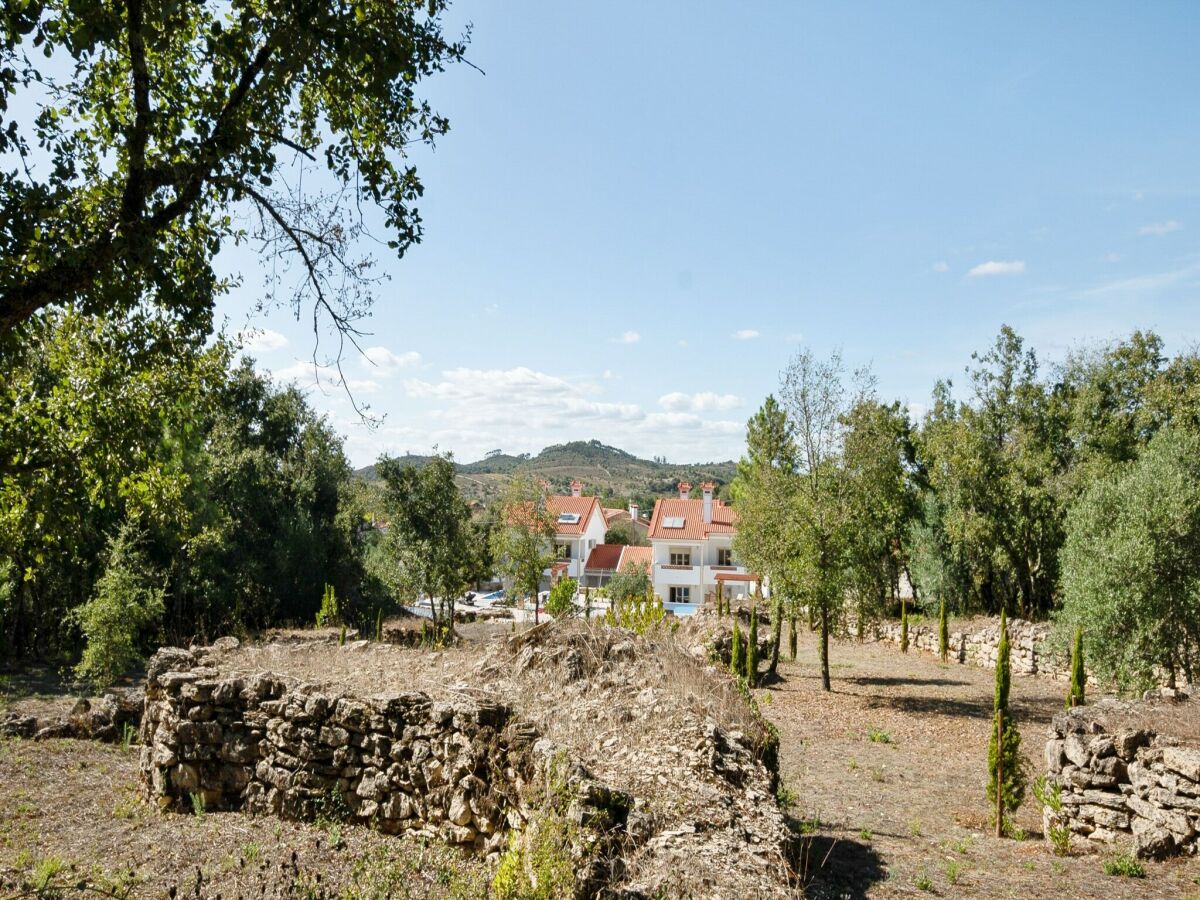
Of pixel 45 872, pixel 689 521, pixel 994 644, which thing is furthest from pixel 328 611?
pixel 689 521

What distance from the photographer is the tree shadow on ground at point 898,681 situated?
20.3 metres

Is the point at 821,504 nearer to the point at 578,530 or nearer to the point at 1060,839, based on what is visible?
the point at 1060,839

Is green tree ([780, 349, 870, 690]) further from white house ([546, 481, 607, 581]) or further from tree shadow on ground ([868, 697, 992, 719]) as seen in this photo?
white house ([546, 481, 607, 581])

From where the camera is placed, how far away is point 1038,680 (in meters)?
21.1

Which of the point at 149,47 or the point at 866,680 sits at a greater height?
the point at 149,47

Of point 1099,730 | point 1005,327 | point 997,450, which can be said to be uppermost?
point 1005,327

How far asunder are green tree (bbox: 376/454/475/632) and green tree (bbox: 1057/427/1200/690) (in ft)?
53.5

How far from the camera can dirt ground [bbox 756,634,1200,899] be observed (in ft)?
24.8

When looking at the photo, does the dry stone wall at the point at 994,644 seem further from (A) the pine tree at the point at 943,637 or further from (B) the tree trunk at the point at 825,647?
(B) the tree trunk at the point at 825,647

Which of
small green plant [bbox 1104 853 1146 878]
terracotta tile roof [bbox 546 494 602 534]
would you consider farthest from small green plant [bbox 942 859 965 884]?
terracotta tile roof [bbox 546 494 602 534]

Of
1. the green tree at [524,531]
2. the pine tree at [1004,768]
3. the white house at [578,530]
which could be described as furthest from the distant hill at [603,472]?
the pine tree at [1004,768]

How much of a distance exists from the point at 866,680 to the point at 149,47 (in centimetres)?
2079

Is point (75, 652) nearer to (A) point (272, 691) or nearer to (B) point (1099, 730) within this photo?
(A) point (272, 691)

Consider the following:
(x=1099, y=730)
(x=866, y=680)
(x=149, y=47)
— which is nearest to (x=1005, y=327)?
(x=866, y=680)
